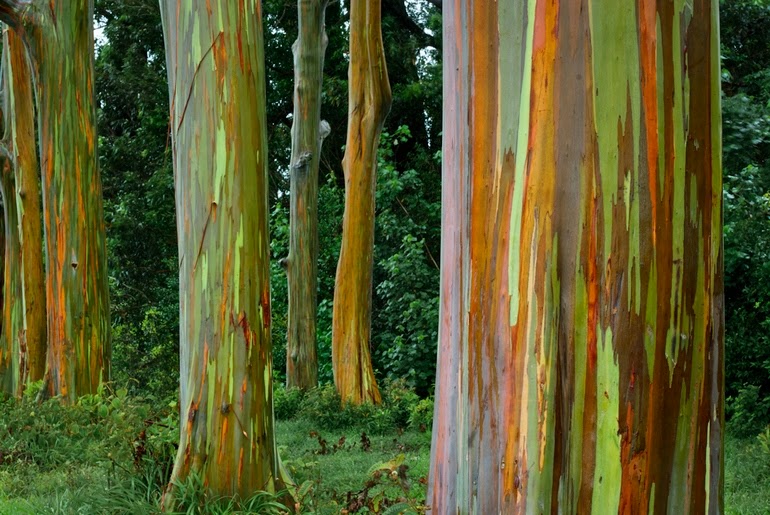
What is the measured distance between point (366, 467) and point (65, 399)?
3.85 meters

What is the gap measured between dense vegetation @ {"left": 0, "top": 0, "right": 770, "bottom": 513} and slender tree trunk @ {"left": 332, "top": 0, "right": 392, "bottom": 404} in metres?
0.75

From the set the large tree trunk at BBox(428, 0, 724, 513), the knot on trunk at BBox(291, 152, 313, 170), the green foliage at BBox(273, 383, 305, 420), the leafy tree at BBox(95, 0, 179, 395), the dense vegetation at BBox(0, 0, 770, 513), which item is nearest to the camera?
the large tree trunk at BBox(428, 0, 724, 513)

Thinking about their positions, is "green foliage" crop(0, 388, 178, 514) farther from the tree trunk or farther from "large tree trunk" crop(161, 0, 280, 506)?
the tree trunk

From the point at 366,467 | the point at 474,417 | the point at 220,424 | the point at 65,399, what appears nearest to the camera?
the point at 474,417

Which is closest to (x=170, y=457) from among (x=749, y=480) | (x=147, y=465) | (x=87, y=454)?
(x=147, y=465)

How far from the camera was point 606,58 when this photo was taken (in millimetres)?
2293

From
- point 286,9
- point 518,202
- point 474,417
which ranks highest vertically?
point 286,9

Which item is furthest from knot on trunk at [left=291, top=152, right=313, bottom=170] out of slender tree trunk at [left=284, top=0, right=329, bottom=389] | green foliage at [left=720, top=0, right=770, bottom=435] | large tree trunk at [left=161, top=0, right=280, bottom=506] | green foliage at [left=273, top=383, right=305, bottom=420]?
large tree trunk at [left=161, top=0, right=280, bottom=506]

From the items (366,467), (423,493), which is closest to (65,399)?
(366,467)

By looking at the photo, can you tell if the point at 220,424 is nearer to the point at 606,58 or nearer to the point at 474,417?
the point at 474,417

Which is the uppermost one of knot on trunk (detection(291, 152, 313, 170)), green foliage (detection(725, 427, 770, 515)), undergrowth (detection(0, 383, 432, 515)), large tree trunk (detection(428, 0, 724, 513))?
knot on trunk (detection(291, 152, 313, 170))

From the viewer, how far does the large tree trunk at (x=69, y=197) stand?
10727 millimetres

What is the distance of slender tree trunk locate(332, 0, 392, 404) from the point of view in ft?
47.5

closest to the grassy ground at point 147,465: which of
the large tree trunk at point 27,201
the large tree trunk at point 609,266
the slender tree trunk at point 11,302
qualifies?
the large tree trunk at point 609,266
